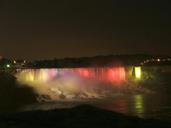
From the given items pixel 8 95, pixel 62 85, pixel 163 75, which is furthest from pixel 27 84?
pixel 163 75

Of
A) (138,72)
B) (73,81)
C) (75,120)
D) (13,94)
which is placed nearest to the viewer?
(75,120)

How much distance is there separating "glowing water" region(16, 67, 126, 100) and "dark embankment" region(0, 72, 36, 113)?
91.5 inches

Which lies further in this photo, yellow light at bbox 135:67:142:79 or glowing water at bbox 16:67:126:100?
yellow light at bbox 135:67:142:79

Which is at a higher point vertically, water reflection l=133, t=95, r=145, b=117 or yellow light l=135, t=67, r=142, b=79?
yellow light l=135, t=67, r=142, b=79

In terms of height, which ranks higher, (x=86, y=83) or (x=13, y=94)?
(x=86, y=83)

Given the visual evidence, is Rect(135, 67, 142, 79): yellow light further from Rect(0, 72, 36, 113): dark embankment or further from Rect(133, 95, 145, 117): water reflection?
Rect(133, 95, 145, 117): water reflection

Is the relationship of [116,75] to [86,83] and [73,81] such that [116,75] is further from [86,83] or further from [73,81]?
[73,81]

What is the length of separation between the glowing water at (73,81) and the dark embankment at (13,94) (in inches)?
91.5

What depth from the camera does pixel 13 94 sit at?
67.4 metres

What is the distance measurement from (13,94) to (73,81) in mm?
22773

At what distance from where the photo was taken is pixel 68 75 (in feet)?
297

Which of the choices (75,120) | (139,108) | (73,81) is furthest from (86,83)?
(75,120)

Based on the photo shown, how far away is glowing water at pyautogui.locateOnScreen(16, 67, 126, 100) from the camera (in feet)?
253

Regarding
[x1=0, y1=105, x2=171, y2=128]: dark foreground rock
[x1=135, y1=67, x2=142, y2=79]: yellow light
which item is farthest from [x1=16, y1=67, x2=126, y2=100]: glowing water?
[x1=0, y1=105, x2=171, y2=128]: dark foreground rock
